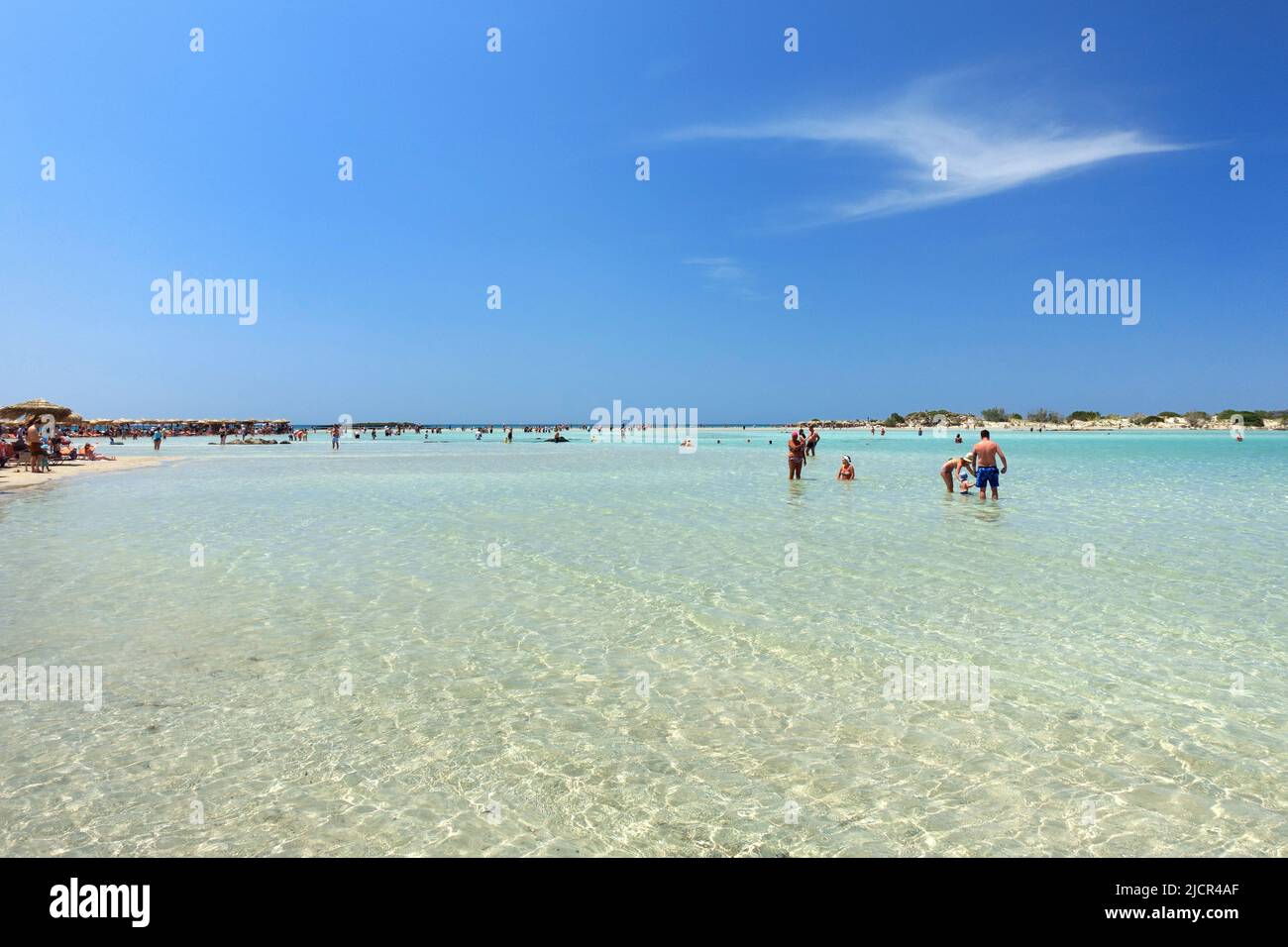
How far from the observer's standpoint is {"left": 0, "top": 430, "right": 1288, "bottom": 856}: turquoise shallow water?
432 cm

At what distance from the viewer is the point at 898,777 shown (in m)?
4.89

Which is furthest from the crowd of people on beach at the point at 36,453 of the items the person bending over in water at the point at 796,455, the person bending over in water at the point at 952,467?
the person bending over in water at the point at 952,467

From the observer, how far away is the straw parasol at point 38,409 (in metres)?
48.2

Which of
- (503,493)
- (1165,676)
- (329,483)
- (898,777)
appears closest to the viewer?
(898,777)

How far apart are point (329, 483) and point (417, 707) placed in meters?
25.8

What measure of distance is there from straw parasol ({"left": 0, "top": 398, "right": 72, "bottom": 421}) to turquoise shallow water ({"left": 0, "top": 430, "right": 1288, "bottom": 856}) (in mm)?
43851

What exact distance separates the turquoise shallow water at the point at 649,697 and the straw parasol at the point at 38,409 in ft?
144

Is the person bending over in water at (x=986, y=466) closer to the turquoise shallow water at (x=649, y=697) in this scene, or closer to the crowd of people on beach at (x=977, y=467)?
the crowd of people on beach at (x=977, y=467)

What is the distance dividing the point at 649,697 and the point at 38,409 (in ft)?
195

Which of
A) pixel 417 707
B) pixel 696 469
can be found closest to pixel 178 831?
pixel 417 707
